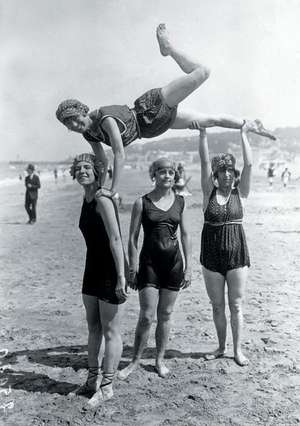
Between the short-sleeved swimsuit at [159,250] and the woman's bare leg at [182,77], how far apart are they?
0.91 m

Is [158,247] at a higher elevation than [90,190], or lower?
lower

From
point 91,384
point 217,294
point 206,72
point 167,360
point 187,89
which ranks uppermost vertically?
point 206,72

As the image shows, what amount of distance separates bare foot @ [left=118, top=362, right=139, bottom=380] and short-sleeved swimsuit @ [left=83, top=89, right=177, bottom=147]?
2.03 metres

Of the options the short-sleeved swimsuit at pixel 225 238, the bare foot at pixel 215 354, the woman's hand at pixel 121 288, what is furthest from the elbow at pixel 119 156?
the bare foot at pixel 215 354

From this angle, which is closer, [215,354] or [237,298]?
[237,298]

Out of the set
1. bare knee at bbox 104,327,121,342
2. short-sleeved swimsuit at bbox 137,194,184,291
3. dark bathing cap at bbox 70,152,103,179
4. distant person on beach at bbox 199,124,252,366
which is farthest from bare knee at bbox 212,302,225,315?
dark bathing cap at bbox 70,152,103,179

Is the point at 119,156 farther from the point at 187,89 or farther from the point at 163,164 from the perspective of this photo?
the point at 187,89

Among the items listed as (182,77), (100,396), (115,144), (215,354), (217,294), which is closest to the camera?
(115,144)

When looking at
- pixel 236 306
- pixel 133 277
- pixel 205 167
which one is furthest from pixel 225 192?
pixel 133 277

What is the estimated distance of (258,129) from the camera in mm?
3939

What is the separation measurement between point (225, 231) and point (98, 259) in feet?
4.11

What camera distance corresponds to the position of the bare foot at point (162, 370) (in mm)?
4066

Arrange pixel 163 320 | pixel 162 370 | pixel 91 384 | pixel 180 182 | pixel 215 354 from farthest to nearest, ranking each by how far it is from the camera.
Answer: pixel 180 182 < pixel 215 354 < pixel 162 370 < pixel 163 320 < pixel 91 384

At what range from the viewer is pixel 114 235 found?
3.33 metres
